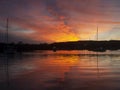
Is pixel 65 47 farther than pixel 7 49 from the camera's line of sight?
Yes

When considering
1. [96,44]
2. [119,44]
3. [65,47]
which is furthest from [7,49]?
[65,47]

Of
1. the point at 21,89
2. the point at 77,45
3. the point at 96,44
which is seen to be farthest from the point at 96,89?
the point at 77,45

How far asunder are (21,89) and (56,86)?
2.07m

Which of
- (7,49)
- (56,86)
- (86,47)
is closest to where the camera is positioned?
(56,86)

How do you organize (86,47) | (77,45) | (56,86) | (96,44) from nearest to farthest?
(56,86), (96,44), (86,47), (77,45)

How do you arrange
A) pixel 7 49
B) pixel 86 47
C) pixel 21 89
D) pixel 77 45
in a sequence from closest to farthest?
pixel 21 89 < pixel 7 49 < pixel 86 47 < pixel 77 45

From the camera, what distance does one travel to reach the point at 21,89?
14.6 m

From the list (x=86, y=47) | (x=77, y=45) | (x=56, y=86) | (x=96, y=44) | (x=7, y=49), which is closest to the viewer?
(x=56, y=86)

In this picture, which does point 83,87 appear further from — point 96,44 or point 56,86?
point 96,44

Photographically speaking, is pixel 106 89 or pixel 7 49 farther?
pixel 7 49

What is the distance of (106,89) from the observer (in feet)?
48.3

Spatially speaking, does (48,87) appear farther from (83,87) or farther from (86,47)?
(86,47)

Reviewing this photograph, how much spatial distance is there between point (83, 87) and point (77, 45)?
166672mm

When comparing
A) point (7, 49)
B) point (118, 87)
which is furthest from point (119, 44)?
point (118, 87)
